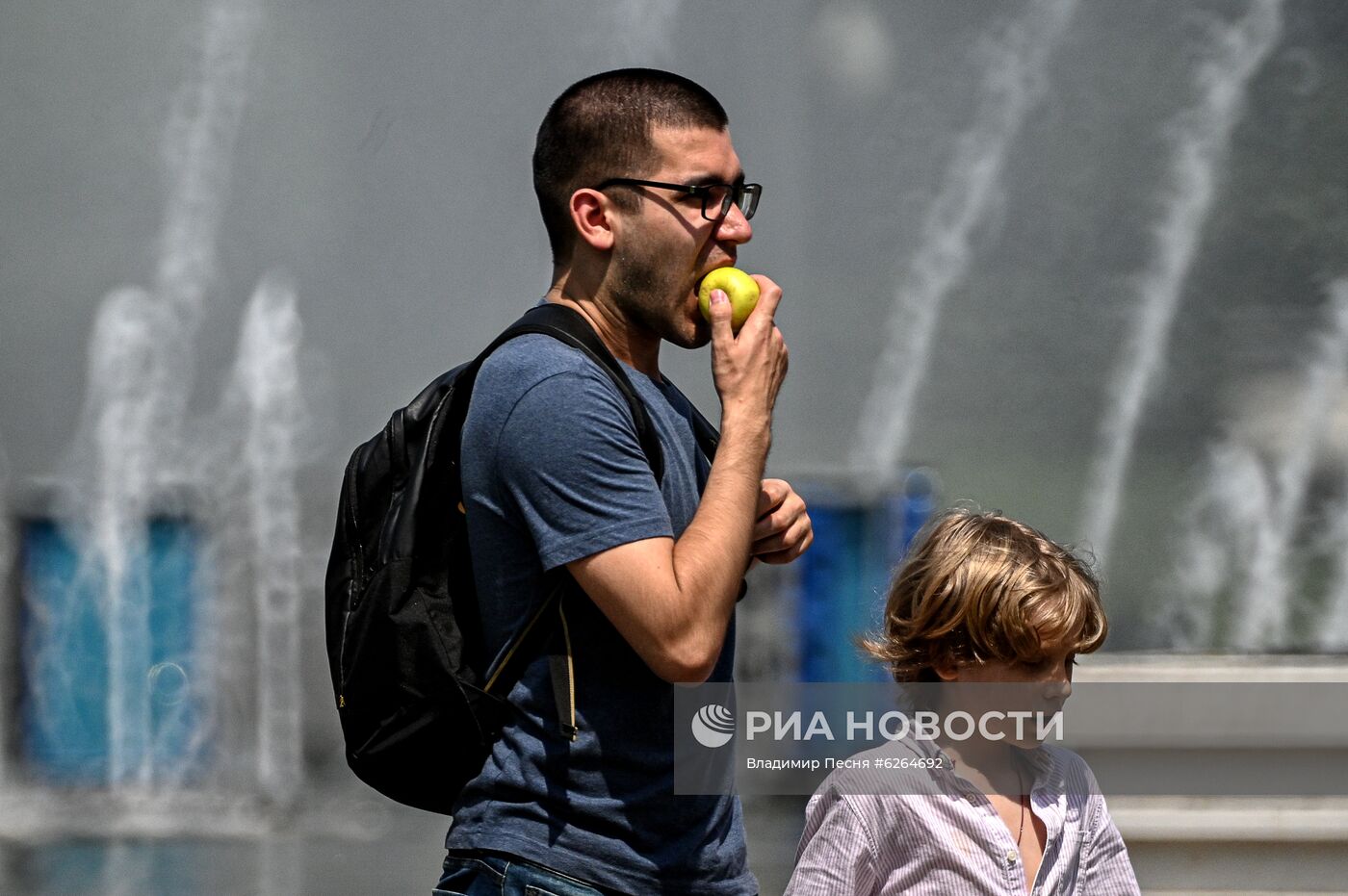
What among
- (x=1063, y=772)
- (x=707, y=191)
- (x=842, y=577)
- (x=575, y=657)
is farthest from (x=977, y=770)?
(x=842, y=577)

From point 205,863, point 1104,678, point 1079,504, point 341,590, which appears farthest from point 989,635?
point 205,863

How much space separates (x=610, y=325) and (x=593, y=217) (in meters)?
0.13

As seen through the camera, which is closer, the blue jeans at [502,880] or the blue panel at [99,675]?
the blue jeans at [502,880]

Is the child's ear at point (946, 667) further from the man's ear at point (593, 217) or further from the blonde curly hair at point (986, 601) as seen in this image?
the man's ear at point (593, 217)

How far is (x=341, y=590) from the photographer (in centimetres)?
178

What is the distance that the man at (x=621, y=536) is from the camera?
5.26 feet

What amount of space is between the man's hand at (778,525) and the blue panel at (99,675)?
2.84 m

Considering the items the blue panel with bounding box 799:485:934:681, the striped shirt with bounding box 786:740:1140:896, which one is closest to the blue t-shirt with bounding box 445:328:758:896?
the striped shirt with bounding box 786:740:1140:896

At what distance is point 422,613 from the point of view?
171 centimetres

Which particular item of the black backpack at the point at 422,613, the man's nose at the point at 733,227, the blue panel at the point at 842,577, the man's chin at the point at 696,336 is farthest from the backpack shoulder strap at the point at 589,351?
the blue panel at the point at 842,577

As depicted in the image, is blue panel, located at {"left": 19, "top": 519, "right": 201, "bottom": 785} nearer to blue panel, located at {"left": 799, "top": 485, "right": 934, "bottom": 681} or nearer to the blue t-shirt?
blue panel, located at {"left": 799, "top": 485, "right": 934, "bottom": 681}

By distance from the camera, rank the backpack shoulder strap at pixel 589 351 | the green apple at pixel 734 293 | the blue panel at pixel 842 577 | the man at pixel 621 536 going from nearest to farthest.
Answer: the man at pixel 621 536
the backpack shoulder strap at pixel 589 351
the green apple at pixel 734 293
the blue panel at pixel 842 577

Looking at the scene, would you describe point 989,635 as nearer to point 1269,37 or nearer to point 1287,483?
point 1287,483

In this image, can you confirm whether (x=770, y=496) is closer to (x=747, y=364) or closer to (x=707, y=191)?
(x=747, y=364)
